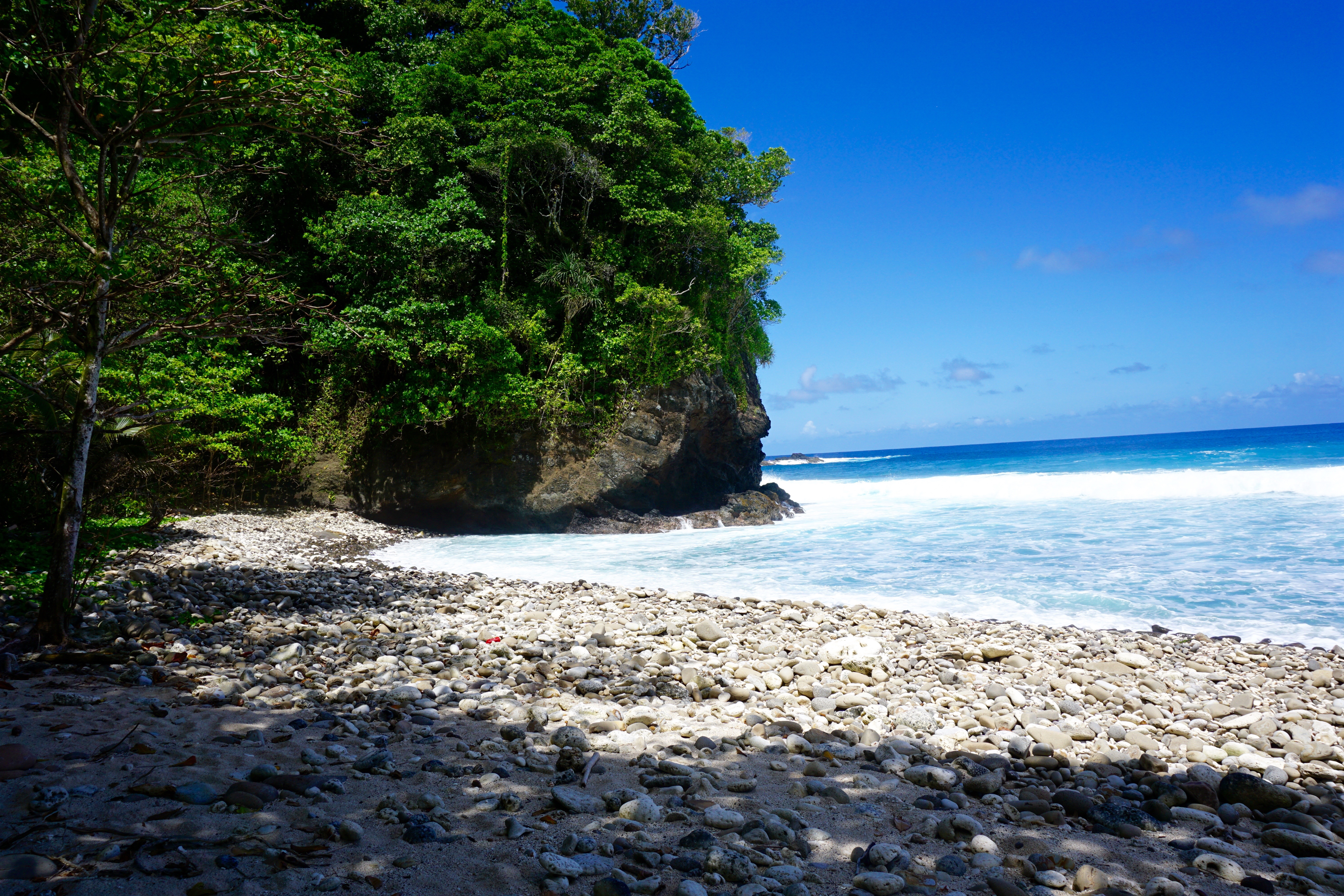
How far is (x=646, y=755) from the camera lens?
340 centimetres

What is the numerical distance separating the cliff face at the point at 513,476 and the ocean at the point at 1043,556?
0.97m

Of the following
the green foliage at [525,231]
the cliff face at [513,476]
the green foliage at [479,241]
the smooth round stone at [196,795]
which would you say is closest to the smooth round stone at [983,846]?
the smooth round stone at [196,795]

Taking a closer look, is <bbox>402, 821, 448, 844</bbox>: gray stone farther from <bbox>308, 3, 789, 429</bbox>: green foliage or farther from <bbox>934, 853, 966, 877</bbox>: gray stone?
<bbox>308, 3, 789, 429</bbox>: green foliage

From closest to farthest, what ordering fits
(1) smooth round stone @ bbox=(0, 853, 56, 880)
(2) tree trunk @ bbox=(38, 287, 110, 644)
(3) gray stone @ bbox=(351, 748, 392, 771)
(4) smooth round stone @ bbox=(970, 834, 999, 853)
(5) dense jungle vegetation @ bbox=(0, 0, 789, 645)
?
(1) smooth round stone @ bbox=(0, 853, 56, 880), (4) smooth round stone @ bbox=(970, 834, 999, 853), (3) gray stone @ bbox=(351, 748, 392, 771), (2) tree trunk @ bbox=(38, 287, 110, 644), (5) dense jungle vegetation @ bbox=(0, 0, 789, 645)

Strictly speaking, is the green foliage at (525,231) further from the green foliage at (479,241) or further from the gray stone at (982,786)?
the gray stone at (982,786)

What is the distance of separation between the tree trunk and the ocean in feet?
20.2

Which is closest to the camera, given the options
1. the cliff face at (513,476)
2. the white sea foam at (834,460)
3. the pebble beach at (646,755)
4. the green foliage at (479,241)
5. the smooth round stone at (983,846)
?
the pebble beach at (646,755)

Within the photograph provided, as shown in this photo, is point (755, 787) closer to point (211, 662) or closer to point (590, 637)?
point (590, 637)

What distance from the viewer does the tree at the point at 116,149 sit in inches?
158

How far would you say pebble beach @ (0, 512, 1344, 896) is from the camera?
2246 millimetres

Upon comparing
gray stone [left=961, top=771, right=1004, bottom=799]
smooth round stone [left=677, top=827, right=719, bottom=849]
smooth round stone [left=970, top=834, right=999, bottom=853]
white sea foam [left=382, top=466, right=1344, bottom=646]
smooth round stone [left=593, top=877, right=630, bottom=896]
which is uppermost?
smooth round stone [left=593, top=877, right=630, bottom=896]

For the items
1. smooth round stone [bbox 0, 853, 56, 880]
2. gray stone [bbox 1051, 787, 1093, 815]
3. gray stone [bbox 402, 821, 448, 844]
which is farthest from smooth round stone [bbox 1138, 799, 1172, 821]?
smooth round stone [bbox 0, 853, 56, 880]

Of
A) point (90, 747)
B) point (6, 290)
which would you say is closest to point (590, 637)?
point (90, 747)

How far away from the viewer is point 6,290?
4613mm
